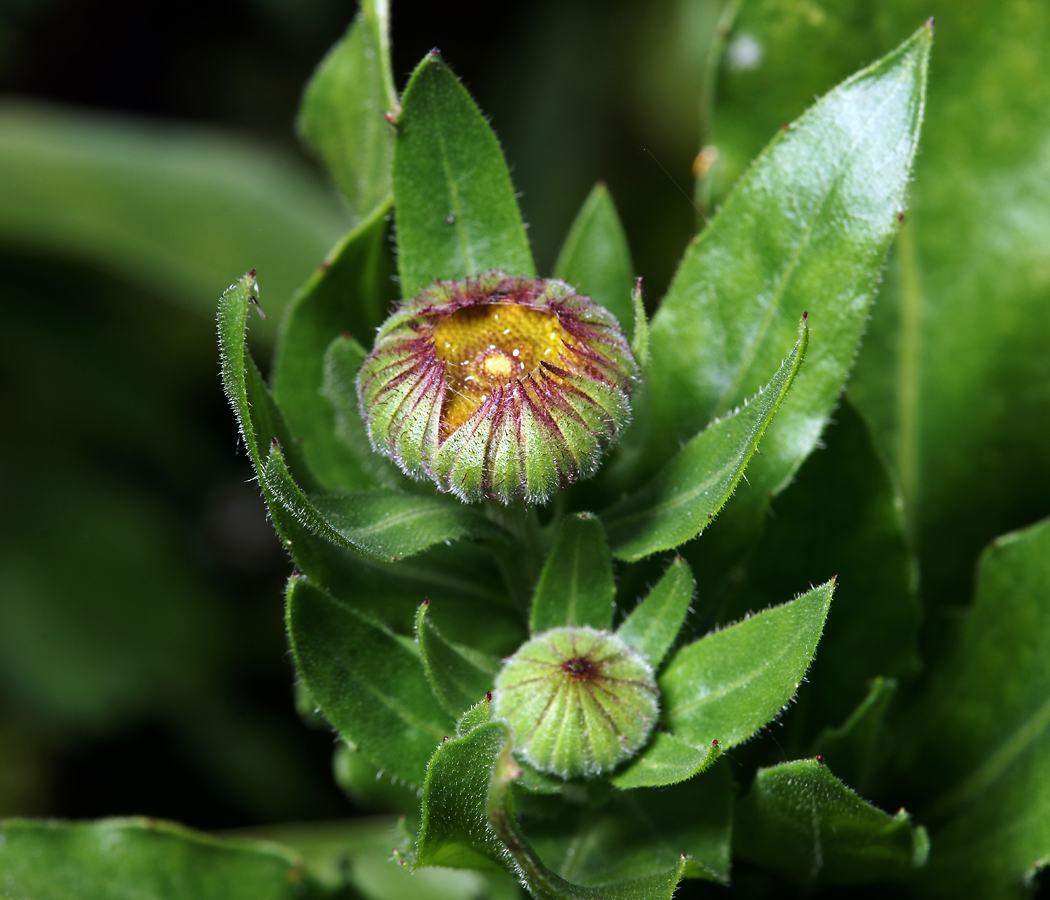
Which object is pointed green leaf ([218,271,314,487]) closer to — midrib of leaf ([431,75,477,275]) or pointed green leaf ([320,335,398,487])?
pointed green leaf ([320,335,398,487])

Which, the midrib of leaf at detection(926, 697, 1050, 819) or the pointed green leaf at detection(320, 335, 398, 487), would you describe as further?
the midrib of leaf at detection(926, 697, 1050, 819)

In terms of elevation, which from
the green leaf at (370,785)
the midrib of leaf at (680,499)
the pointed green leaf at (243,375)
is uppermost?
the pointed green leaf at (243,375)

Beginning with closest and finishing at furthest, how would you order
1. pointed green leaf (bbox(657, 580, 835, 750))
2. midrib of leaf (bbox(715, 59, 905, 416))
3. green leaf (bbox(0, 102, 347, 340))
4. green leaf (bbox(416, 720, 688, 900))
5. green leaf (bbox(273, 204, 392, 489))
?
green leaf (bbox(416, 720, 688, 900)) → pointed green leaf (bbox(657, 580, 835, 750)) → midrib of leaf (bbox(715, 59, 905, 416)) → green leaf (bbox(273, 204, 392, 489)) → green leaf (bbox(0, 102, 347, 340))

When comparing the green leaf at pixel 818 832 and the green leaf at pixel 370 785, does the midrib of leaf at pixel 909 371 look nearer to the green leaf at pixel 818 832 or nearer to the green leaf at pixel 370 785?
the green leaf at pixel 818 832

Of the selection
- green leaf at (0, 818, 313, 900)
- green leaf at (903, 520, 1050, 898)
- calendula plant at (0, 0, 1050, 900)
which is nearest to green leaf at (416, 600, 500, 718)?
calendula plant at (0, 0, 1050, 900)

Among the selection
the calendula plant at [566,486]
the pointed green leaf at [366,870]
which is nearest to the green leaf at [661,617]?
the calendula plant at [566,486]

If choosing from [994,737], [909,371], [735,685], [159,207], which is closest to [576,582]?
[735,685]
